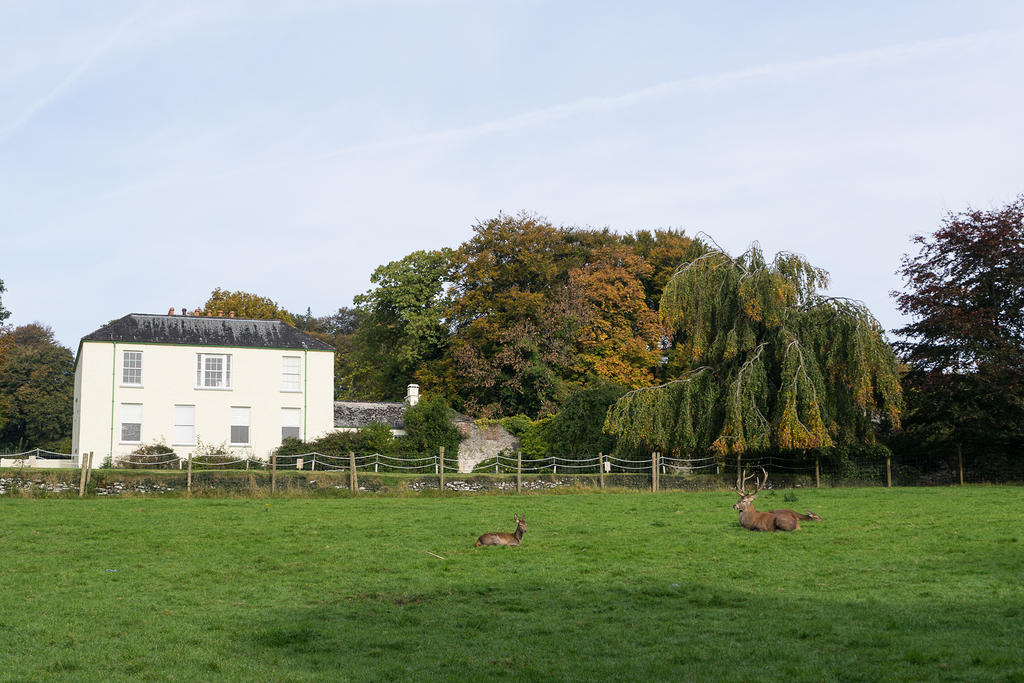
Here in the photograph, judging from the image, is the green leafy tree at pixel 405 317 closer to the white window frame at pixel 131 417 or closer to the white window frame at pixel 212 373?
the white window frame at pixel 212 373

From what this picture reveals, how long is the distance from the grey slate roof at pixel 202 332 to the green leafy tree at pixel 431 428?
18.7ft

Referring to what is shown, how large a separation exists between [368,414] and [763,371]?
2183 centimetres

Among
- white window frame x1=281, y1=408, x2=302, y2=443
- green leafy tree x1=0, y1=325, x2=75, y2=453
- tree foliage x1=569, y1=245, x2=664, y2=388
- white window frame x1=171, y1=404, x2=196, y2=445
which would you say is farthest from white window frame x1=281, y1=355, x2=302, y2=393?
green leafy tree x1=0, y1=325, x2=75, y2=453

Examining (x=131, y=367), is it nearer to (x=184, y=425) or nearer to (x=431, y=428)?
(x=184, y=425)

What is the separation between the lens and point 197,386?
144ft

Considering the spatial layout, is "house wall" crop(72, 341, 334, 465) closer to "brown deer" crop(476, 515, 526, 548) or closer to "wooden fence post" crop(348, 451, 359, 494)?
"wooden fence post" crop(348, 451, 359, 494)

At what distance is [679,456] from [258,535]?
18802mm

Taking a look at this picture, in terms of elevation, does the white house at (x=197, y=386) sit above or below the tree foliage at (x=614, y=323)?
below

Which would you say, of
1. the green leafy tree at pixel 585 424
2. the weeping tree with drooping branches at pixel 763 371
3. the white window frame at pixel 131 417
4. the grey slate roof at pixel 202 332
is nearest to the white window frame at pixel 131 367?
the grey slate roof at pixel 202 332

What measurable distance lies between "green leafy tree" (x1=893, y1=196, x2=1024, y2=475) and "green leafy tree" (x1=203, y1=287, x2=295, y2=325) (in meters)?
44.1

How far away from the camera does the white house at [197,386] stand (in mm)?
42438

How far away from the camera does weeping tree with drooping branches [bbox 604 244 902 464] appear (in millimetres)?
31594

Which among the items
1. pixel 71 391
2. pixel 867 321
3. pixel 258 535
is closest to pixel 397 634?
pixel 258 535

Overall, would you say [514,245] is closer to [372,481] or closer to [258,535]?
[372,481]
